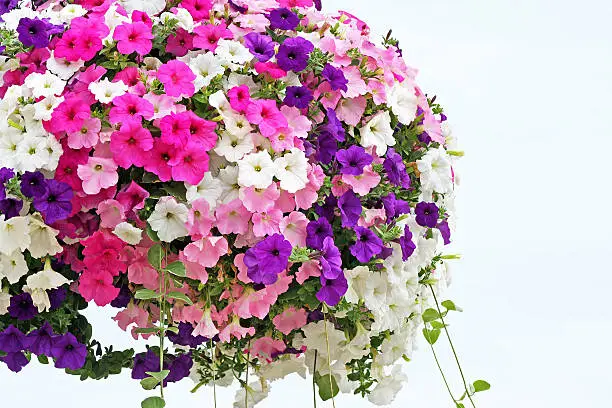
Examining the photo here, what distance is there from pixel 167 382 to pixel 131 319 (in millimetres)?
385

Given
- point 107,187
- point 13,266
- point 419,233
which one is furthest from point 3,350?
point 419,233

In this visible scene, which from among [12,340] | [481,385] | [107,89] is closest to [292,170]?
[107,89]

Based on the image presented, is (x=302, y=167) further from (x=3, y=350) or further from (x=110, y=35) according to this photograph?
(x=3, y=350)

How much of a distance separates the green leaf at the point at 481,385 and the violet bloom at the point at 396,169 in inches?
28.0

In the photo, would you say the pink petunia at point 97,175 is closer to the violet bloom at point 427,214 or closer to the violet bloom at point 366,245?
the violet bloom at point 366,245

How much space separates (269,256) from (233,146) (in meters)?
0.31

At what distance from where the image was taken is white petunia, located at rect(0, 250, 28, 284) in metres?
2.62

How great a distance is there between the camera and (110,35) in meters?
2.72

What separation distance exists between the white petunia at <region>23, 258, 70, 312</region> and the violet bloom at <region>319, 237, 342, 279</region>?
699 mm

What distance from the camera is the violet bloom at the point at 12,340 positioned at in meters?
2.73

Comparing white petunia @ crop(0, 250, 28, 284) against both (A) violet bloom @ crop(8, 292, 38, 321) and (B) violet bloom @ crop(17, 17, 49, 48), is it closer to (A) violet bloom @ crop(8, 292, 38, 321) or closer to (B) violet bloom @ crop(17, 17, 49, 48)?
(A) violet bloom @ crop(8, 292, 38, 321)

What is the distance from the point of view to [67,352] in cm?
274

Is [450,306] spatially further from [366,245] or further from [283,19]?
[283,19]

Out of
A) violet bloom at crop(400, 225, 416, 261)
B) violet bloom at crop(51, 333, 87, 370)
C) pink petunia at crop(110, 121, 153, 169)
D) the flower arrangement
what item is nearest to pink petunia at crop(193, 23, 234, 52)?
the flower arrangement
